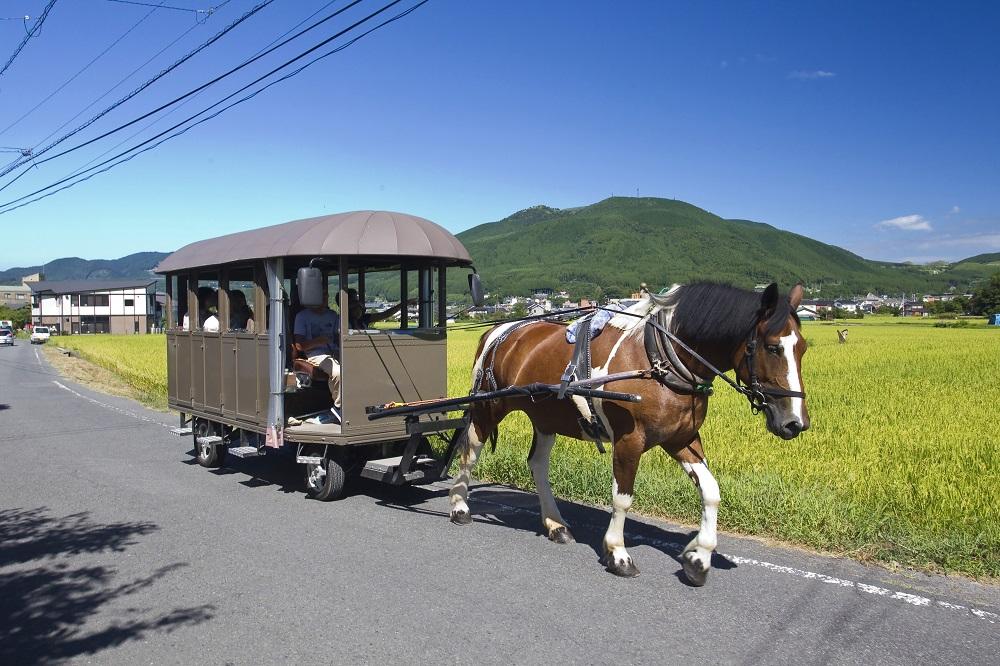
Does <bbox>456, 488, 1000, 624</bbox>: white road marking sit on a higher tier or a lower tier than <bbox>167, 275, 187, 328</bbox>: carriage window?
lower

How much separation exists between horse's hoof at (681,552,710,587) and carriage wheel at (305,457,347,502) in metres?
3.73

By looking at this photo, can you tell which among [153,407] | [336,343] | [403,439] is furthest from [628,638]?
[153,407]

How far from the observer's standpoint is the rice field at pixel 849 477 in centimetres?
531

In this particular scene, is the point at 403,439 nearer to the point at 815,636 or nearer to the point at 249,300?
the point at 249,300

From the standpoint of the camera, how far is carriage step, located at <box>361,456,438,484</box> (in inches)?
273

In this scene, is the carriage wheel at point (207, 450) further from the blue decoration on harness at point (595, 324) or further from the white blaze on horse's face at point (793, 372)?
the white blaze on horse's face at point (793, 372)

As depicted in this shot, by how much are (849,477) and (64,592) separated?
20.8 feet

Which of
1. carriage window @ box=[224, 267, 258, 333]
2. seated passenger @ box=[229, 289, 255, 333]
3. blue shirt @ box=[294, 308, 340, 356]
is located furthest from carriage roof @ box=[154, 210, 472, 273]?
seated passenger @ box=[229, 289, 255, 333]

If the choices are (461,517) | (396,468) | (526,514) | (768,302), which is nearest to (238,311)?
(396,468)

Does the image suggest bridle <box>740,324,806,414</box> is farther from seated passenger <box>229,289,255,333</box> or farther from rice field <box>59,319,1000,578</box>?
seated passenger <box>229,289,255,333</box>

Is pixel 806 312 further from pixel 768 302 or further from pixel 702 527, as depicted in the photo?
pixel 702 527

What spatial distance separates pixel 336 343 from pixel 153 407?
10049 millimetres

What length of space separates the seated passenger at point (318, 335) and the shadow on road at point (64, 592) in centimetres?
224

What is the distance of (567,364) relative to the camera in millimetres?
5832
